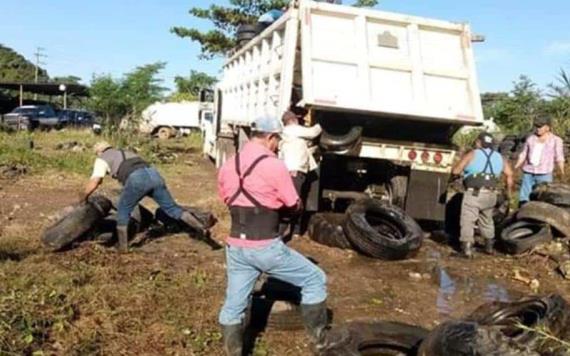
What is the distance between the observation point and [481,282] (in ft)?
23.1

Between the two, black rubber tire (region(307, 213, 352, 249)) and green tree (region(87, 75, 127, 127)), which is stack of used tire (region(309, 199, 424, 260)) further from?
green tree (region(87, 75, 127, 127))

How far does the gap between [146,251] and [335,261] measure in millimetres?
2169

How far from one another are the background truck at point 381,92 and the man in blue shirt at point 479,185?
0.53 m

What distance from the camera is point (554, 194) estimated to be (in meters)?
8.88

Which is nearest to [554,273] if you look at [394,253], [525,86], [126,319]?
[394,253]

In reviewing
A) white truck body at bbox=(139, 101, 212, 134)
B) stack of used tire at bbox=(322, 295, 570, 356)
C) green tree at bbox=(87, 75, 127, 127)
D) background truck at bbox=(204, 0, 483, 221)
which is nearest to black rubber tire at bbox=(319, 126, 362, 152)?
background truck at bbox=(204, 0, 483, 221)

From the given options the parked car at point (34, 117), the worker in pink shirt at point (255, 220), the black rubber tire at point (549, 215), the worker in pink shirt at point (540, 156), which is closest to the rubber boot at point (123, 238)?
the worker in pink shirt at point (255, 220)

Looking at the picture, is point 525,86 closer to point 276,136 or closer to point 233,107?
point 233,107

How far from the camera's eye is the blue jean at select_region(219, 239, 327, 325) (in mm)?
4152

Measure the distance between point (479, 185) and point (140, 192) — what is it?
4.01 meters

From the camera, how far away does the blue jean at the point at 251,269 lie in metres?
4.15

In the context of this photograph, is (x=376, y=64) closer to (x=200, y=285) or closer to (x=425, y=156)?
(x=425, y=156)

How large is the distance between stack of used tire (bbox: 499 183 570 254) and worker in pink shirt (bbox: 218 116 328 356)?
15.3 ft

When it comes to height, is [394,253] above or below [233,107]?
below
